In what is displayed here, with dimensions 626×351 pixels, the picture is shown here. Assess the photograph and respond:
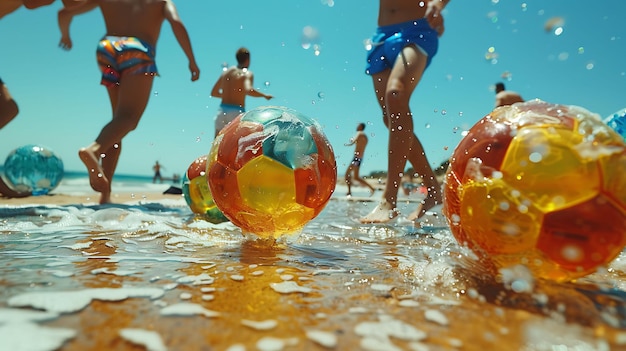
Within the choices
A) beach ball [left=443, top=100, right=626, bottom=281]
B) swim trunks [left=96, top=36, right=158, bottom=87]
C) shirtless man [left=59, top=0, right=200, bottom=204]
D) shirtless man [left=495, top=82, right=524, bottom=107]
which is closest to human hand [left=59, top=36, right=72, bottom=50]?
shirtless man [left=59, top=0, right=200, bottom=204]

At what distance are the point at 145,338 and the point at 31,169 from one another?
25.5ft

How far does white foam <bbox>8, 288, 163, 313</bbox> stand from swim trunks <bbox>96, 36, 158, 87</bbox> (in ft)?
12.3

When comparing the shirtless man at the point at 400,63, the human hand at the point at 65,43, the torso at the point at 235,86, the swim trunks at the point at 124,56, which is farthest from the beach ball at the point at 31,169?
the shirtless man at the point at 400,63

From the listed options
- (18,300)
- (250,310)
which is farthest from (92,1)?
(250,310)

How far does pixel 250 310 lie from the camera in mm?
1238

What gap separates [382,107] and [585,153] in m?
2.95

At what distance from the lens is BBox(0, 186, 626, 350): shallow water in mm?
1030

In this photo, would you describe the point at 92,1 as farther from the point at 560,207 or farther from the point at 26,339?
the point at 560,207

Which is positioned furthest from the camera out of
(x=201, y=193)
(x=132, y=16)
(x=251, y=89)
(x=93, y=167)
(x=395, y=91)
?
(x=251, y=89)

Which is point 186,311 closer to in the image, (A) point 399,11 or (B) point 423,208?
(B) point 423,208

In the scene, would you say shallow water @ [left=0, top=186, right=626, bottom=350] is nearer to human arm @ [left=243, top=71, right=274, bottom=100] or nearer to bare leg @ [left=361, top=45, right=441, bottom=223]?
bare leg @ [left=361, top=45, right=441, bottom=223]

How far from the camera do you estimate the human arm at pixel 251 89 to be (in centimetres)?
640

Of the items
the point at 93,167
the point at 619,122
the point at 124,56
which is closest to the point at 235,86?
the point at 124,56

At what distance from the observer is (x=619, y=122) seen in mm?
3277
